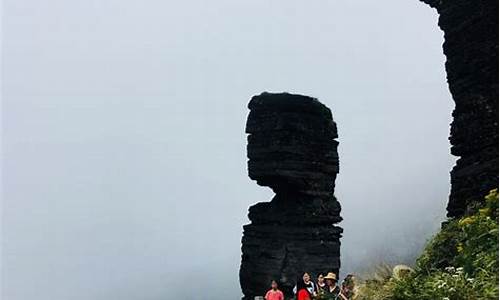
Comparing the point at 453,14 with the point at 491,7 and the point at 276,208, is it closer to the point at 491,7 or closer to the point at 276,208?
the point at 491,7

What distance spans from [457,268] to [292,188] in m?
18.4

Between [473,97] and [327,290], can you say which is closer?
[327,290]

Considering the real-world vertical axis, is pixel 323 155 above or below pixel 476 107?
above

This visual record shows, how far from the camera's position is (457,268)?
29.4 feet

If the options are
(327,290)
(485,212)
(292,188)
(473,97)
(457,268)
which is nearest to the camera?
(457,268)

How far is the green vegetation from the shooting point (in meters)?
7.75

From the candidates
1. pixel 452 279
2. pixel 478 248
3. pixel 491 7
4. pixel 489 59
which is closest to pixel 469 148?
pixel 489 59

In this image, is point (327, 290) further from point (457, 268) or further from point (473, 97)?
point (473, 97)

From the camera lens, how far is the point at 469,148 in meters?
13.3

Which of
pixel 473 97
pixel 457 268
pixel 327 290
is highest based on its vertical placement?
pixel 473 97

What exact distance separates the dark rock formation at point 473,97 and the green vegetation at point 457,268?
1408 millimetres

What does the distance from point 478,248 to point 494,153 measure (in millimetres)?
3958

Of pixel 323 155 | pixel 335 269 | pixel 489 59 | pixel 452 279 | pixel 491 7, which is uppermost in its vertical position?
pixel 323 155

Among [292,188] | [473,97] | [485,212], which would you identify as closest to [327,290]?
[485,212]
